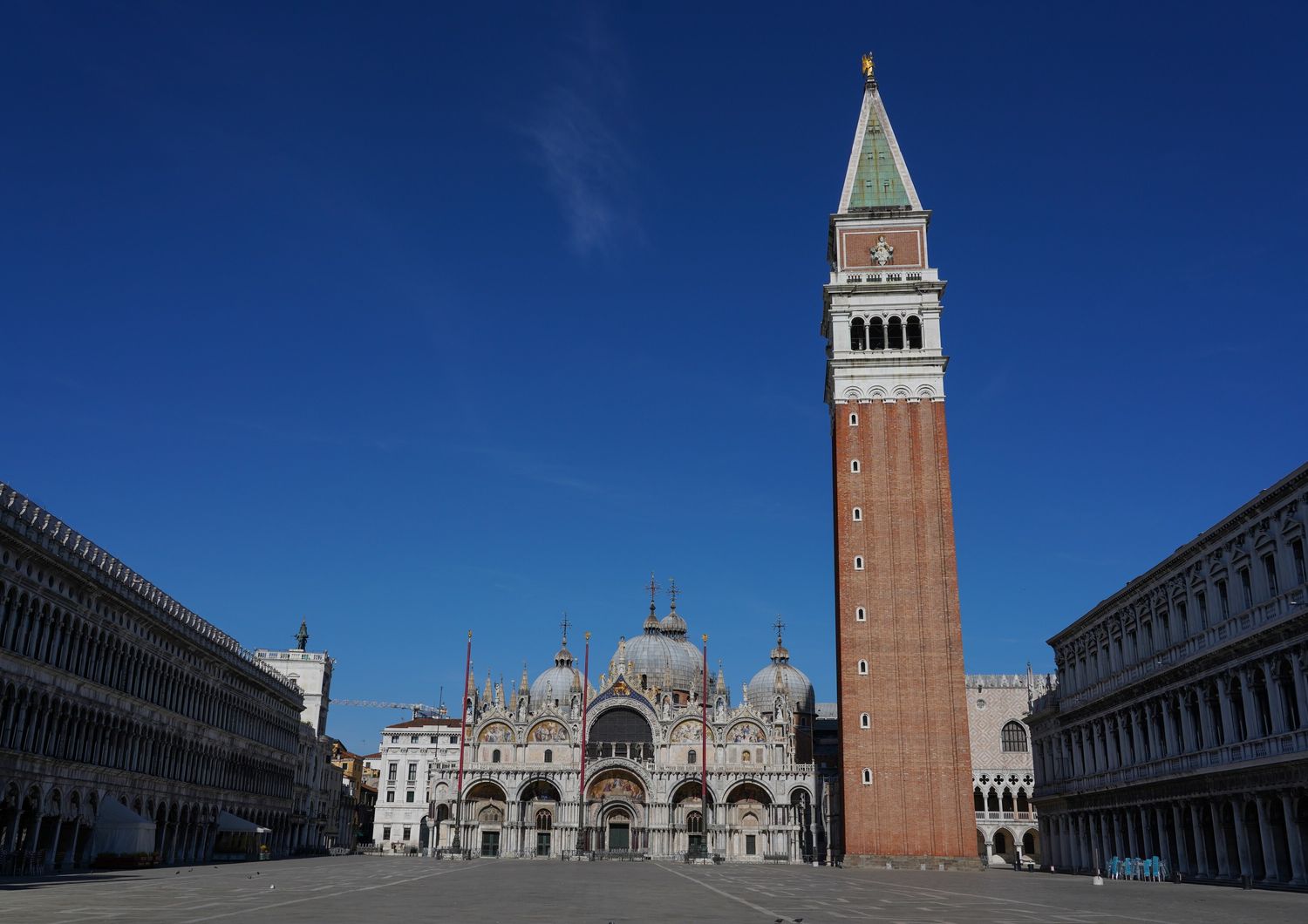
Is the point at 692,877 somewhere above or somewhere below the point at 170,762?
below

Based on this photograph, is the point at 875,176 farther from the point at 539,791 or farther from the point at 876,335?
the point at 539,791

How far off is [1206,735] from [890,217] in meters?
39.4

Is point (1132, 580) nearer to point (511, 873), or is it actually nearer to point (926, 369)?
point (926, 369)

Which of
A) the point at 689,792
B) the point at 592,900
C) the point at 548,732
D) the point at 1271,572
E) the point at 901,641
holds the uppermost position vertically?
the point at 901,641

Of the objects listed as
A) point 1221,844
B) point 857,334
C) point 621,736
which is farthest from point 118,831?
point 857,334

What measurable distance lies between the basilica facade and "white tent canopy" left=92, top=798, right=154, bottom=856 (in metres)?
36.3

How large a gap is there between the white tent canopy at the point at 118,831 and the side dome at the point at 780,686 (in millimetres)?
62391

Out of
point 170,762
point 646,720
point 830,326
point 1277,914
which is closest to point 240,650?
point 170,762

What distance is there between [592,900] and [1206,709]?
2428 cm

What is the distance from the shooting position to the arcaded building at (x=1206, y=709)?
33.9m

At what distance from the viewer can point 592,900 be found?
2752 cm

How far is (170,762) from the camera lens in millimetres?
52875

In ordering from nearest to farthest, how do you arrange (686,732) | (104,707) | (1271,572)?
(1271,572)
(104,707)
(686,732)

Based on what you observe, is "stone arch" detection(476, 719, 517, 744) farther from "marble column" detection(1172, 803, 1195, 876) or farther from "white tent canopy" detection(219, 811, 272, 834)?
"marble column" detection(1172, 803, 1195, 876)
